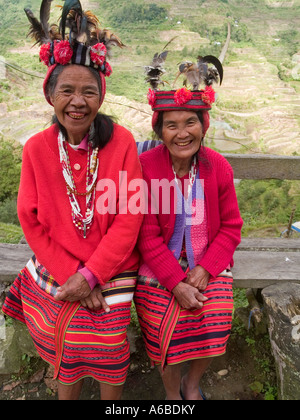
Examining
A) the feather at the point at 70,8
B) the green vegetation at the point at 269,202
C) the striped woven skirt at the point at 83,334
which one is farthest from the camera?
the green vegetation at the point at 269,202

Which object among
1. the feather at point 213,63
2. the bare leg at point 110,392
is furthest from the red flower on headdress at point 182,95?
the bare leg at point 110,392

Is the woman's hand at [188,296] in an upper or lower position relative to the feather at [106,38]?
lower

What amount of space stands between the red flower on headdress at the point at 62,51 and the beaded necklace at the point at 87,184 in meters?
0.41

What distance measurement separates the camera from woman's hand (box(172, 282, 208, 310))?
6.32ft

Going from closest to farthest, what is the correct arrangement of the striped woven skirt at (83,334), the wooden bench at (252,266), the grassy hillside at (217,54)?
the striped woven skirt at (83,334)
the wooden bench at (252,266)
the grassy hillside at (217,54)

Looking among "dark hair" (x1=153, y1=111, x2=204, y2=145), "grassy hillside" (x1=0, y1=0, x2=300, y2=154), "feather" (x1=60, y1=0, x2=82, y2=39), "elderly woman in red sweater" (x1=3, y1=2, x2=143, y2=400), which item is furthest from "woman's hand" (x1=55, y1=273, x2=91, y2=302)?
"grassy hillside" (x1=0, y1=0, x2=300, y2=154)

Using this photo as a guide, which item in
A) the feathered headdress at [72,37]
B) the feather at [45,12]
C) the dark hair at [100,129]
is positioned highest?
the feather at [45,12]

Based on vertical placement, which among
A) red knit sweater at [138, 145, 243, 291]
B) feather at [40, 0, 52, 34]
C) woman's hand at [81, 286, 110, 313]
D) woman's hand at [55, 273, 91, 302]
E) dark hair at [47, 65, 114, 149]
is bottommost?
woman's hand at [81, 286, 110, 313]

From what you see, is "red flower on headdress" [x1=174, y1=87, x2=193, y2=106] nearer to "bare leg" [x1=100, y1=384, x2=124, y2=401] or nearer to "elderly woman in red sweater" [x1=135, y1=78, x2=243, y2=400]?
"elderly woman in red sweater" [x1=135, y1=78, x2=243, y2=400]

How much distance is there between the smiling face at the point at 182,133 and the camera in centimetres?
196

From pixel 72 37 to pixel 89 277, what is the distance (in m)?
1.23

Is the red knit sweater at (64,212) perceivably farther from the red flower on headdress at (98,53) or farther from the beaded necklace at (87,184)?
the red flower on headdress at (98,53)

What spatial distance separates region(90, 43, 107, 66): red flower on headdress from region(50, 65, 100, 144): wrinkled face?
6 cm

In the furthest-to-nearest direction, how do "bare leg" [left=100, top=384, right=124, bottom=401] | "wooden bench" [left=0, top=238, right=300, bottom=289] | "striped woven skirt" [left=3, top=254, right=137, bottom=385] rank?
"wooden bench" [left=0, top=238, right=300, bottom=289] < "bare leg" [left=100, top=384, right=124, bottom=401] < "striped woven skirt" [left=3, top=254, right=137, bottom=385]
